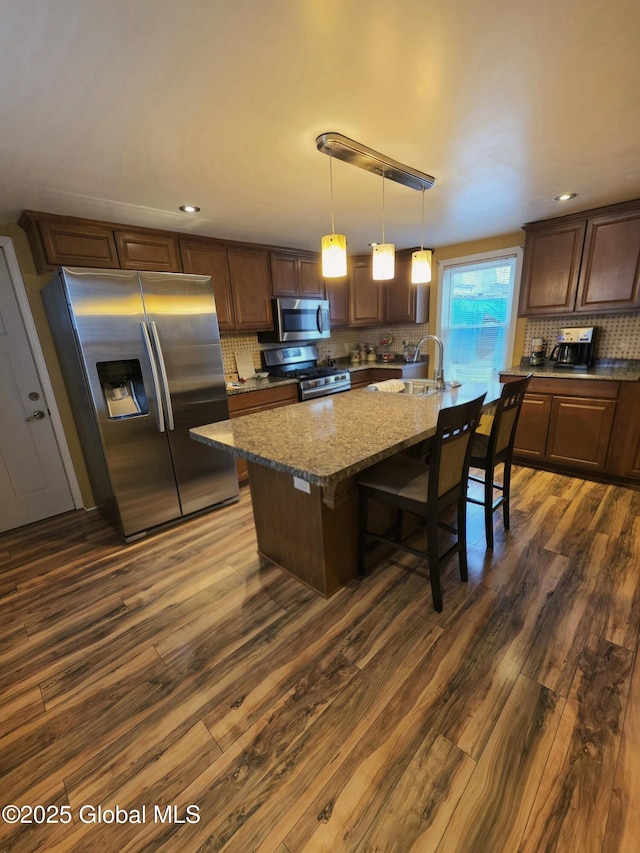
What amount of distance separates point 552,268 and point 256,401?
10.0ft

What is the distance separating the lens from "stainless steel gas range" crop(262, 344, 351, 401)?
3813 millimetres

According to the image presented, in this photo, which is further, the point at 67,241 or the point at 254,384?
the point at 254,384

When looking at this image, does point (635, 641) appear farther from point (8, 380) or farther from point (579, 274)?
point (8, 380)

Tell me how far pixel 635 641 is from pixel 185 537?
2.69 meters

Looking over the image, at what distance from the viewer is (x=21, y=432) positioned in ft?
9.27

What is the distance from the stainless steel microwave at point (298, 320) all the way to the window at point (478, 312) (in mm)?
1517

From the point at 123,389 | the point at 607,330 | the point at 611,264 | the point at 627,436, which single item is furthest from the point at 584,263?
the point at 123,389

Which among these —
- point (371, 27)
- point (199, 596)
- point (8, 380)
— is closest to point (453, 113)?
point (371, 27)

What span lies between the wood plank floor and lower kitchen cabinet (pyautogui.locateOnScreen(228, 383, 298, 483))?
123 cm

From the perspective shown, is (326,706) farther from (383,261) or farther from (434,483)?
(383,261)

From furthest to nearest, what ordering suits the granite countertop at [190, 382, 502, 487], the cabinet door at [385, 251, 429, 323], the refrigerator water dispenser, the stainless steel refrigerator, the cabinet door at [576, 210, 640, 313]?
the cabinet door at [385, 251, 429, 323] → the cabinet door at [576, 210, 640, 313] → the refrigerator water dispenser → the stainless steel refrigerator → the granite countertop at [190, 382, 502, 487]

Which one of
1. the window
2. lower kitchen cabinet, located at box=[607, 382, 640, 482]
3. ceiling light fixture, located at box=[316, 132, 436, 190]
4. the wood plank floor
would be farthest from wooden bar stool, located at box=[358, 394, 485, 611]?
the window

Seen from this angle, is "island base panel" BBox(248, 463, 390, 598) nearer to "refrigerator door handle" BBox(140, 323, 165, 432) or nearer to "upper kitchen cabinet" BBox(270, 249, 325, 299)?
"refrigerator door handle" BBox(140, 323, 165, 432)

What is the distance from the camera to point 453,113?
4.99 feet
